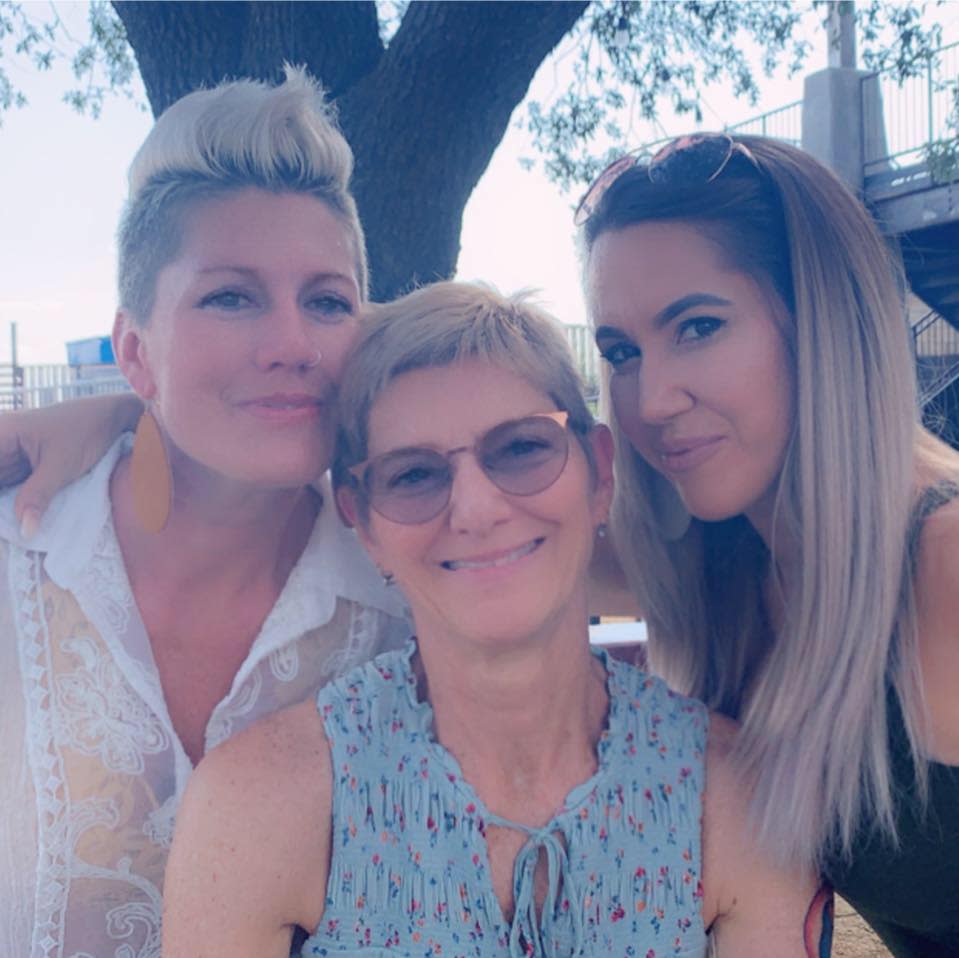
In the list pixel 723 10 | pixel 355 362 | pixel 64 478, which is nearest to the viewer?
pixel 355 362

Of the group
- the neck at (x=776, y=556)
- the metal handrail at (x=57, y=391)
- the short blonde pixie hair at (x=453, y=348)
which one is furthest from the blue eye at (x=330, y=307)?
the metal handrail at (x=57, y=391)

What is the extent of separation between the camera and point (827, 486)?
2.06 meters

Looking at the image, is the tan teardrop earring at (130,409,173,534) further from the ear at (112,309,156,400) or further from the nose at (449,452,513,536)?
the nose at (449,452,513,536)

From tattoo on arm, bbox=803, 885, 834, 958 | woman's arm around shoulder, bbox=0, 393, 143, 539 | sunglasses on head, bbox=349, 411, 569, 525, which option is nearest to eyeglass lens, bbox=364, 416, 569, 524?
sunglasses on head, bbox=349, 411, 569, 525

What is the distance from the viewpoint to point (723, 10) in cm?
648

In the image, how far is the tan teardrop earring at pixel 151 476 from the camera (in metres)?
2.16

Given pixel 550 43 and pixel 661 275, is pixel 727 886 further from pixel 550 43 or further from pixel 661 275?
pixel 550 43

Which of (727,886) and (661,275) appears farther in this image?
(661,275)

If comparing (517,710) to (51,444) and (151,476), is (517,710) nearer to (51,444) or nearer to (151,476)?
(151,476)

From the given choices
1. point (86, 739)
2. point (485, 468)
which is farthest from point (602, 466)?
point (86, 739)

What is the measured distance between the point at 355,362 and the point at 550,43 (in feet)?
9.88

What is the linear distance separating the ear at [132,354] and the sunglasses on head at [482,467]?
58 cm

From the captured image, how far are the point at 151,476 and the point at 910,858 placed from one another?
166 cm

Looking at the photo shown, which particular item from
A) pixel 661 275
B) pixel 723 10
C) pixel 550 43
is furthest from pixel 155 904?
pixel 723 10
